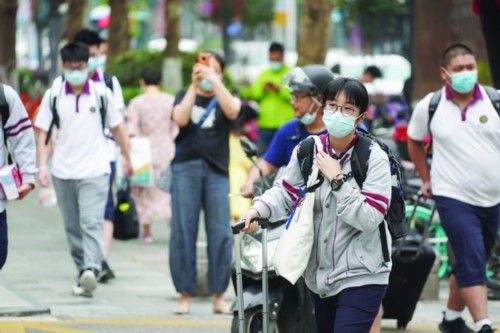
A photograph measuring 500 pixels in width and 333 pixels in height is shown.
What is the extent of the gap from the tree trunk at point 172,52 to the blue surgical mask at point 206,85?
16.7m

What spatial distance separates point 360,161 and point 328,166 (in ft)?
0.51

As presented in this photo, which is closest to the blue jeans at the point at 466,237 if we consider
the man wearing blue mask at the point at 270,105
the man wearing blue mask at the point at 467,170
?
the man wearing blue mask at the point at 467,170

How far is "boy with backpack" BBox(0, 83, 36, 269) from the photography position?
324 inches

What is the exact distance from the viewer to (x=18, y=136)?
8.28 metres

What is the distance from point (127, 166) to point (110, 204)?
1117 millimetres

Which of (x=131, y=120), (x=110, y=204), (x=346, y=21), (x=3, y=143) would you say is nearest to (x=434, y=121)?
(x=3, y=143)

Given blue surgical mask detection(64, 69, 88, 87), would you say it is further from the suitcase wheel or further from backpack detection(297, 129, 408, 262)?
backpack detection(297, 129, 408, 262)

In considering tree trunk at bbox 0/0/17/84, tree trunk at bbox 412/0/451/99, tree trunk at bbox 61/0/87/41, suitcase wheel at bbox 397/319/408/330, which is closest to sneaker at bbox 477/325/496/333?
suitcase wheel at bbox 397/319/408/330

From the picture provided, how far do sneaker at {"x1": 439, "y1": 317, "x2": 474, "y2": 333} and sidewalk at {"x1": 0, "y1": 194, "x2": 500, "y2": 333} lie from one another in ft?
1.45

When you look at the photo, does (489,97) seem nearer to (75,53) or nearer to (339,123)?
(339,123)

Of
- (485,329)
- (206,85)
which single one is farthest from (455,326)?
(206,85)

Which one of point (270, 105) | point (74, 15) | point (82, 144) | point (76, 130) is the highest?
point (74, 15)

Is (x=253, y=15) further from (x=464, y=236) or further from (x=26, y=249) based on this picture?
(x=464, y=236)

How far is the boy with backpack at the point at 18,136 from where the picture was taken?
823cm
